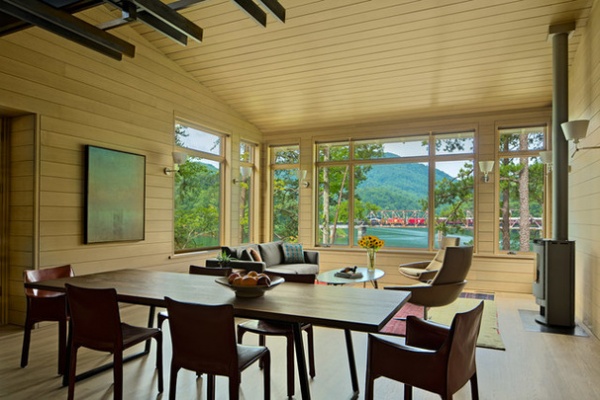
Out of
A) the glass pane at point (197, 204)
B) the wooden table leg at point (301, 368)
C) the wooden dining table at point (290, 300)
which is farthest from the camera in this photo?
the glass pane at point (197, 204)

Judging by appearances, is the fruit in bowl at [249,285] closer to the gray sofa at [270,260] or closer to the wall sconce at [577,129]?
the gray sofa at [270,260]

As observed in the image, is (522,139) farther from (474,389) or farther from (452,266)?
(474,389)

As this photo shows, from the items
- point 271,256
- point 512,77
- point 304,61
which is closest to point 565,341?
point 512,77

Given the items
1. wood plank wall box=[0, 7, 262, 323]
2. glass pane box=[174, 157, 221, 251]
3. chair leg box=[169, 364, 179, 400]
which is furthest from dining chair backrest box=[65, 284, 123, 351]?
glass pane box=[174, 157, 221, 251]

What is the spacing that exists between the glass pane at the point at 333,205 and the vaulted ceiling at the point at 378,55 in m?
1.15

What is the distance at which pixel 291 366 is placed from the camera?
263 centimetres

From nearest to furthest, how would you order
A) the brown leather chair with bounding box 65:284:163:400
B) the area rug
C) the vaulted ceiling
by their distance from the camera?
the brown leather chair with bounding box 65:284:163:400 < the area rug < the vaulted ceiling

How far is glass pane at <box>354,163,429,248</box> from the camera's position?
23.6 feet

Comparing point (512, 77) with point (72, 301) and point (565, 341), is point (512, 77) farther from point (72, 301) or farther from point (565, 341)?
point (72, 301)

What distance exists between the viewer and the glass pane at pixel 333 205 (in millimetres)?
7773

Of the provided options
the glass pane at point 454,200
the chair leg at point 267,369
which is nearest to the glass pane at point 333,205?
the glass pane at point 454,200

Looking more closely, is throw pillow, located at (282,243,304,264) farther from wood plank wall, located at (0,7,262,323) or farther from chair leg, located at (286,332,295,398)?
chair leg, located at (286,332,295,398)

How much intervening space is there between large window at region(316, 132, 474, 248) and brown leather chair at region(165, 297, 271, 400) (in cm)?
568

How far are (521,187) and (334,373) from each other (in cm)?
498
